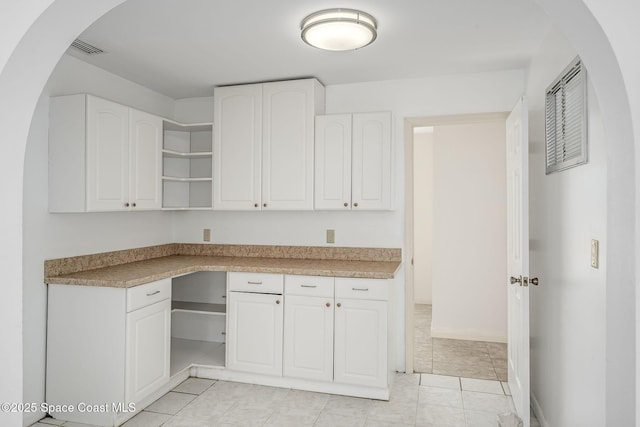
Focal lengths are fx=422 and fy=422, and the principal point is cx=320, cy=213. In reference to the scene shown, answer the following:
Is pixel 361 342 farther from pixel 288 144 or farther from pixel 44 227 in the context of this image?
pixel 44 227

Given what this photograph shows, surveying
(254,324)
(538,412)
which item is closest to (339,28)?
(254,324)

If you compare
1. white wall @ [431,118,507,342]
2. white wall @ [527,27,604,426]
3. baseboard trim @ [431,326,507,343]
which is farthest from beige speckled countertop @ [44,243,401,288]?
baseboard trim @ [431,326,507,343]

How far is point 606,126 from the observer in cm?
113

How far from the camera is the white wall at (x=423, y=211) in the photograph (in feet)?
20.2

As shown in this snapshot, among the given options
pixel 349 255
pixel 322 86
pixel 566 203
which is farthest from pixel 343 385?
pixel 322 86

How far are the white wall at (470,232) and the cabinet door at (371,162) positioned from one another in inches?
59.7

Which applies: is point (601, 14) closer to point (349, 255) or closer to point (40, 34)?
point (40, 34)

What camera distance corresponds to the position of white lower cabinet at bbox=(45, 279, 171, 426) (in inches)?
103

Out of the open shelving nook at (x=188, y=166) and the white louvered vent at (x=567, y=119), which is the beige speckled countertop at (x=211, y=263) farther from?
the white louvered vent at (x=567, y=119)

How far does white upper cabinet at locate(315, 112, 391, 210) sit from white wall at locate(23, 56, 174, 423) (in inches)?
66.1

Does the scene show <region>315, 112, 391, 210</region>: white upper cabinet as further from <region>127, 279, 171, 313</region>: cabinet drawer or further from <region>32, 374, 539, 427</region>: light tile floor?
<region>32, 374, 539, 427</region>: light tile floor

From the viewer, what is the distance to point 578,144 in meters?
1.96

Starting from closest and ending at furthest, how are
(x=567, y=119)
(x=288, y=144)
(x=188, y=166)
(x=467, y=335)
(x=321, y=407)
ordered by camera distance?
(x=567, y=119)
(x=321, y=407)
(x=288, y=144)
(x=188, y=166)
(x=467, y=335)

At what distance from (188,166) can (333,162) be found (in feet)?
5.33
